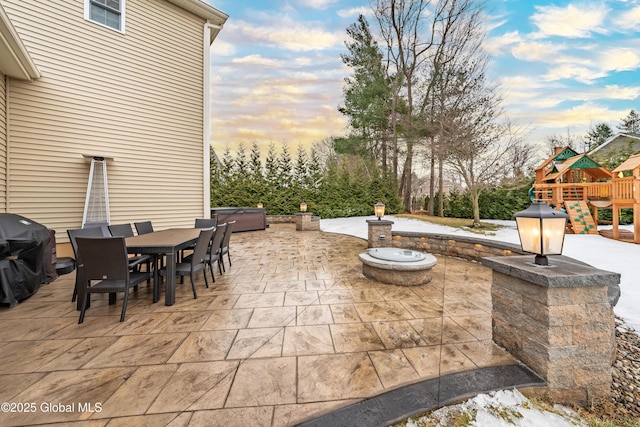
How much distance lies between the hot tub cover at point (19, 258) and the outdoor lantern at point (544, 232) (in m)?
5.16

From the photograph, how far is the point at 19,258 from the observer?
3.04 metres

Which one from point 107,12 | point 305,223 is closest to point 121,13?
point 107,12

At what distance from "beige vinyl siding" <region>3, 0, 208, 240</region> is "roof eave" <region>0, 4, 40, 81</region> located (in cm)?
31

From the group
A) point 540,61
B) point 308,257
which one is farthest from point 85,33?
point 540,61

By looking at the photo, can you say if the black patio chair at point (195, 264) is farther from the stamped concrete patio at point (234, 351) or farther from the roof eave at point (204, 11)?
the roof eave at point (204, 11)

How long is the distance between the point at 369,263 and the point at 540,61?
10.5 meters

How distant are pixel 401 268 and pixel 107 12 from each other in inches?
325

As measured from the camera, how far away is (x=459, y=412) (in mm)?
1358

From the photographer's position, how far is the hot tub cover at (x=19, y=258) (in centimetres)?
280

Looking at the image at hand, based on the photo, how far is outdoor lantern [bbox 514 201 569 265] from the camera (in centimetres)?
176

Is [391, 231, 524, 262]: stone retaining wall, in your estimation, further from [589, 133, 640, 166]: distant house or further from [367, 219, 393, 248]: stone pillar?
[589, 133, 640, 166]: distant house

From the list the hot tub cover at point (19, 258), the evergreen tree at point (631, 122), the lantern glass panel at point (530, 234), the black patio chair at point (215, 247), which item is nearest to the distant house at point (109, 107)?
the hot tub cover at point (19, 258)

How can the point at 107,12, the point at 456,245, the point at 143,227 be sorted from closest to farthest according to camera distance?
1. the point at 143,227
2. the point at 456,245
3. the point at 107,12

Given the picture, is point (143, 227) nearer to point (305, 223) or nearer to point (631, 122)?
point (305, 223)
